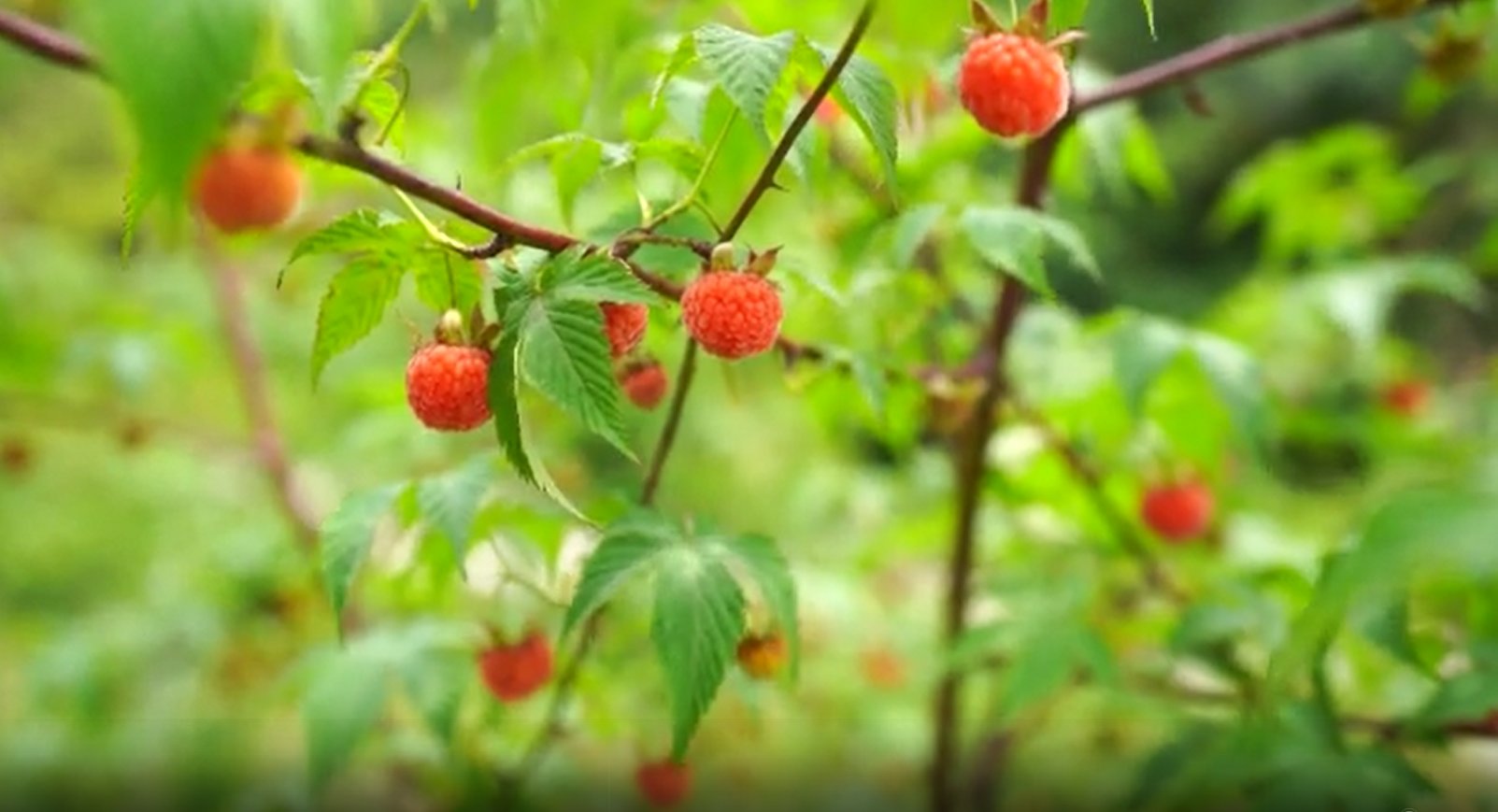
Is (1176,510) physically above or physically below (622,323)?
below

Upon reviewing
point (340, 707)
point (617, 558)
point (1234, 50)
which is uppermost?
point (1234, 50)

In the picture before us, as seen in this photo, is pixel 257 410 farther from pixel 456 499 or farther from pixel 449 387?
pixel 449 387

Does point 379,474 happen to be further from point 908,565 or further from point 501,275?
point 501,275

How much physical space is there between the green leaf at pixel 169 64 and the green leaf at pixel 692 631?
33cm

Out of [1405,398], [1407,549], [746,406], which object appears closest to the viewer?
[1407,549]

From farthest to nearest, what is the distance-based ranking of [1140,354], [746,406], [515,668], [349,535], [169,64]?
[746,406]
[1140,354]
[515,668]
[349,535]
[169,64]

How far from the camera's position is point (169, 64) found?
355 millimetres

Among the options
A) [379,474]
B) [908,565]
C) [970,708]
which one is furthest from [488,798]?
[908,565]

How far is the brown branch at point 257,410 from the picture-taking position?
57.6 inches

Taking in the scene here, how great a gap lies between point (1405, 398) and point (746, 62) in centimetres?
160

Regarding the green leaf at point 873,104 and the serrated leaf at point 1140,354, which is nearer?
the green leaf at point 873,104

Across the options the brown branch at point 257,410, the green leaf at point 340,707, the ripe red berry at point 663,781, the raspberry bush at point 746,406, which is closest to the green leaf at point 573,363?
the raspberry bush at point 746,406

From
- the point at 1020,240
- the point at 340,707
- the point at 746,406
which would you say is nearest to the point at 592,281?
the point at 1020,240

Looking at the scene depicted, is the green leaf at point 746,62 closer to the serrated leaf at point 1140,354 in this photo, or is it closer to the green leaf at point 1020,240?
the green leaf at point 1020,240
